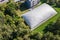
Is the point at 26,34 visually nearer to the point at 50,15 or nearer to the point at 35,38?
the point at 35,38

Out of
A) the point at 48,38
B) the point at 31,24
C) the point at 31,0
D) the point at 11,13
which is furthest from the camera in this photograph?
the point at 31,0

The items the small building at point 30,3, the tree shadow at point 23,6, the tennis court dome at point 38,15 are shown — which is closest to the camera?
the tennis court dome at point 38,15

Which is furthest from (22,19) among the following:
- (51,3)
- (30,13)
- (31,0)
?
(51,3)

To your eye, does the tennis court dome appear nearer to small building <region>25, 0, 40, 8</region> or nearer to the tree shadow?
small building <region>25, 0, 40, 8</region>

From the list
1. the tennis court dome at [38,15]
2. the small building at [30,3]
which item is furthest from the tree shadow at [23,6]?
the tennis court dome at [38,15]

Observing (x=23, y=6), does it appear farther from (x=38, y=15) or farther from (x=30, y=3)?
(x=38, y=15)

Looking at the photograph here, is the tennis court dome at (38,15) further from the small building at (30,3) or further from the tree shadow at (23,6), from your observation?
the tree shadow at (23,6)

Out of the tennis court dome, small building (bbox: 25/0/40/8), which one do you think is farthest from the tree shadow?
the tennis court dome

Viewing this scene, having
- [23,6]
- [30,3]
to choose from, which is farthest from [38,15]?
[23,6]

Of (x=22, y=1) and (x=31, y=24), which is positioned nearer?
(x=31, y=24)
